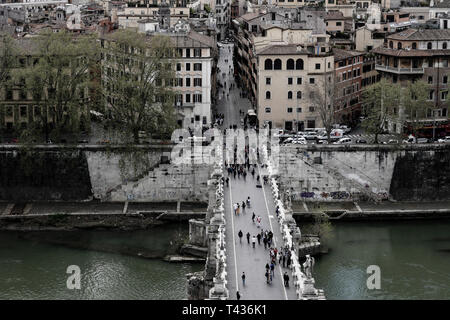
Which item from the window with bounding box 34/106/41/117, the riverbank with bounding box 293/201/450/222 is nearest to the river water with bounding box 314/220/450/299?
the riverbank with bounding box 293/201/450/222

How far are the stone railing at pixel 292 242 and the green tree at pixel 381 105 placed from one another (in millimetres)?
10156

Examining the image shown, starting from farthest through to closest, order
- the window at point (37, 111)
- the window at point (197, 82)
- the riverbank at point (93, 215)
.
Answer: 1. the window at point (197, 82)
2. the window at point (37, 111)
3. the riverbank at point (93, 215)

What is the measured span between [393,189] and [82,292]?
2757cm

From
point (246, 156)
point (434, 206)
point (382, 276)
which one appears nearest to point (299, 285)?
point (382, 276)

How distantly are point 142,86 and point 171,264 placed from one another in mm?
16856

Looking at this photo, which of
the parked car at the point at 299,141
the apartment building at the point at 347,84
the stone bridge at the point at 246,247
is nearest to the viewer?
the stone bridge at the point at 246,247

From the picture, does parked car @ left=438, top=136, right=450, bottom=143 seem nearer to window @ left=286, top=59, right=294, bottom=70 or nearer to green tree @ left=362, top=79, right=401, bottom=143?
green tree @ left=362, top=79, right=401, bottom=143

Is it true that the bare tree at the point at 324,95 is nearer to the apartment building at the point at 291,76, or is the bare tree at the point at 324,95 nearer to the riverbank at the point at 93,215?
the apartment building at the point at 291,76

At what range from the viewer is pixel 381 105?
234ft

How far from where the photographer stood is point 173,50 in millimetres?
71875

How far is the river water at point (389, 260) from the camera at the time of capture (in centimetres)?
5284

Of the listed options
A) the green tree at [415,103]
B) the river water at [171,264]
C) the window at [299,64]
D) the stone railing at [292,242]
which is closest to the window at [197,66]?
the window at [299,64]

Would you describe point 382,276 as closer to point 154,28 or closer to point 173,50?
point 173,50

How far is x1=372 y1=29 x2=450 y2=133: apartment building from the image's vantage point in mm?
77375
